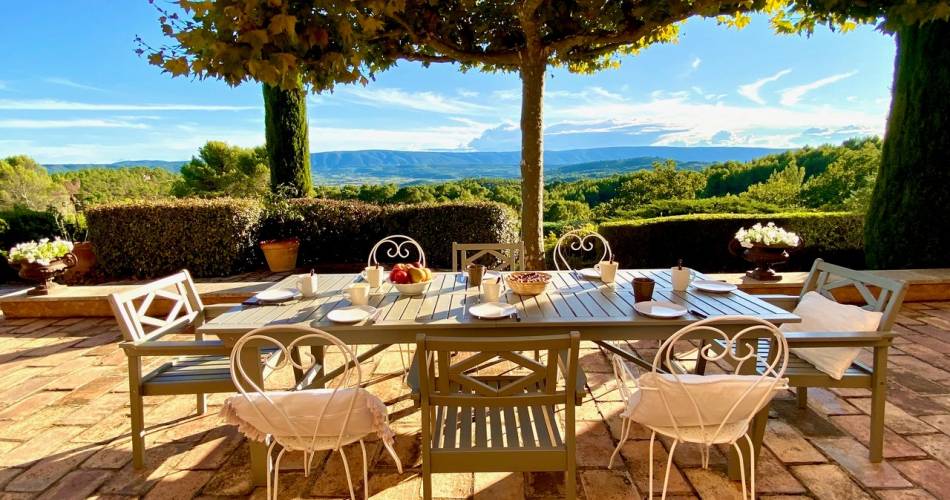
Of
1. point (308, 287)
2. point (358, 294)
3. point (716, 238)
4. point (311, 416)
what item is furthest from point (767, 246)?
point (311, 416)

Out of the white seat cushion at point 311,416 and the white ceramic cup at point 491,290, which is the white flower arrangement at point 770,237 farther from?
the white seat cushion at point 311,416

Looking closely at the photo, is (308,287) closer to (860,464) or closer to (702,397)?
(702,397)

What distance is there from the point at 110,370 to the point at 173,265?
2841mm

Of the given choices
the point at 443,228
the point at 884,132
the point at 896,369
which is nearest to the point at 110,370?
the point at 443,228

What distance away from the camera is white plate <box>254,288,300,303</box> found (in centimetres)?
225

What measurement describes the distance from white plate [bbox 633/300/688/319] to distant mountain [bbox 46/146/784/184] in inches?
255

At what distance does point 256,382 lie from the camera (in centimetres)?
190

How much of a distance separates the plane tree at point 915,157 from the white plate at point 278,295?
4891mm

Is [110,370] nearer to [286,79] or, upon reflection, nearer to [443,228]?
[286,79]

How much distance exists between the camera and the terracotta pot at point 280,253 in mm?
5824

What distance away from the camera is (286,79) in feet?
12.3

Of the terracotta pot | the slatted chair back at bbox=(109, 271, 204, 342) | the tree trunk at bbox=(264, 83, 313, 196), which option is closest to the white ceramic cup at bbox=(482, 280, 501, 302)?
the slatted chair back at bbox=(109, 271, 204, 342)

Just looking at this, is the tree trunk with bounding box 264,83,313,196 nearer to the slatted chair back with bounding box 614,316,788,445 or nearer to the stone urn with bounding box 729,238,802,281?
the stone urn with bounding box 729,238,802,281

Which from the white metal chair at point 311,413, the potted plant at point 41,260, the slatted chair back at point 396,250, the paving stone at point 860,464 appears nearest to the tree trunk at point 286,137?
the slatted chair back at point 396,250
